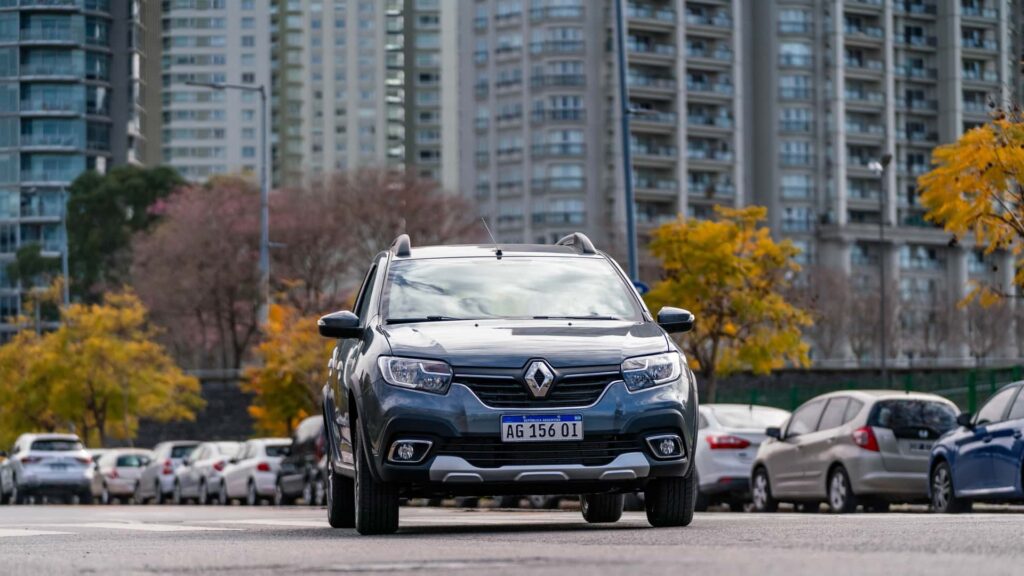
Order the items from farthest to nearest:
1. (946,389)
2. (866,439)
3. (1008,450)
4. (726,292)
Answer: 1. (726,292)
2. (946,389)
3. (866,439)
4. (1008,450)

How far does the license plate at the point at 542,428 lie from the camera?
38.0 ft

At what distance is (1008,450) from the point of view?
19672 millimetres

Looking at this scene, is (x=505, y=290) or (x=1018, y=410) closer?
(x=505, y=290)

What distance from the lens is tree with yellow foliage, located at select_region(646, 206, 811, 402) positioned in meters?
44.5

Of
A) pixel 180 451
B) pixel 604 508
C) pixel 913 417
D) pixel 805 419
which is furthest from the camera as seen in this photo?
pixel 180 451

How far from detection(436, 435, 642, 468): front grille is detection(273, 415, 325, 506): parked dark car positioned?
73.5ft

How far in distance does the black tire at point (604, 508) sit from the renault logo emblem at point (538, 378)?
3.26 m

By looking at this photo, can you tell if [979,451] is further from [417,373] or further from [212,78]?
[212,78]

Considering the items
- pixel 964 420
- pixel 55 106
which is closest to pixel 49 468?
pixel 964 420

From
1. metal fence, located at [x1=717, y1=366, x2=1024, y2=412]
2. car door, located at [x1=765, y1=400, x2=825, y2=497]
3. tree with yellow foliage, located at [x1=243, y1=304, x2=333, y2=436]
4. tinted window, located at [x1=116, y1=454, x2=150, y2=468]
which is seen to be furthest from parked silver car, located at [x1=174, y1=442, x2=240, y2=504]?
car door, located at [x1=765, y1=400, x2=825, y2=497]

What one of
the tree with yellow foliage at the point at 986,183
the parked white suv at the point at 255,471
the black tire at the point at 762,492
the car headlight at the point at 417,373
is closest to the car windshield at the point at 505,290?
the car headlight at the point at 417,373

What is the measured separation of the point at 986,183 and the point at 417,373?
1656 centimetres

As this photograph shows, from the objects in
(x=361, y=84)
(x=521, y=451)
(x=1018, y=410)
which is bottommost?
(x=1018, y=410)

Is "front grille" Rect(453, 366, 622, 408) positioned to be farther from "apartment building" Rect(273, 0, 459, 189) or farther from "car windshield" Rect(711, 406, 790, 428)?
"apartment building" Rect(273, 0, 459, 189)
